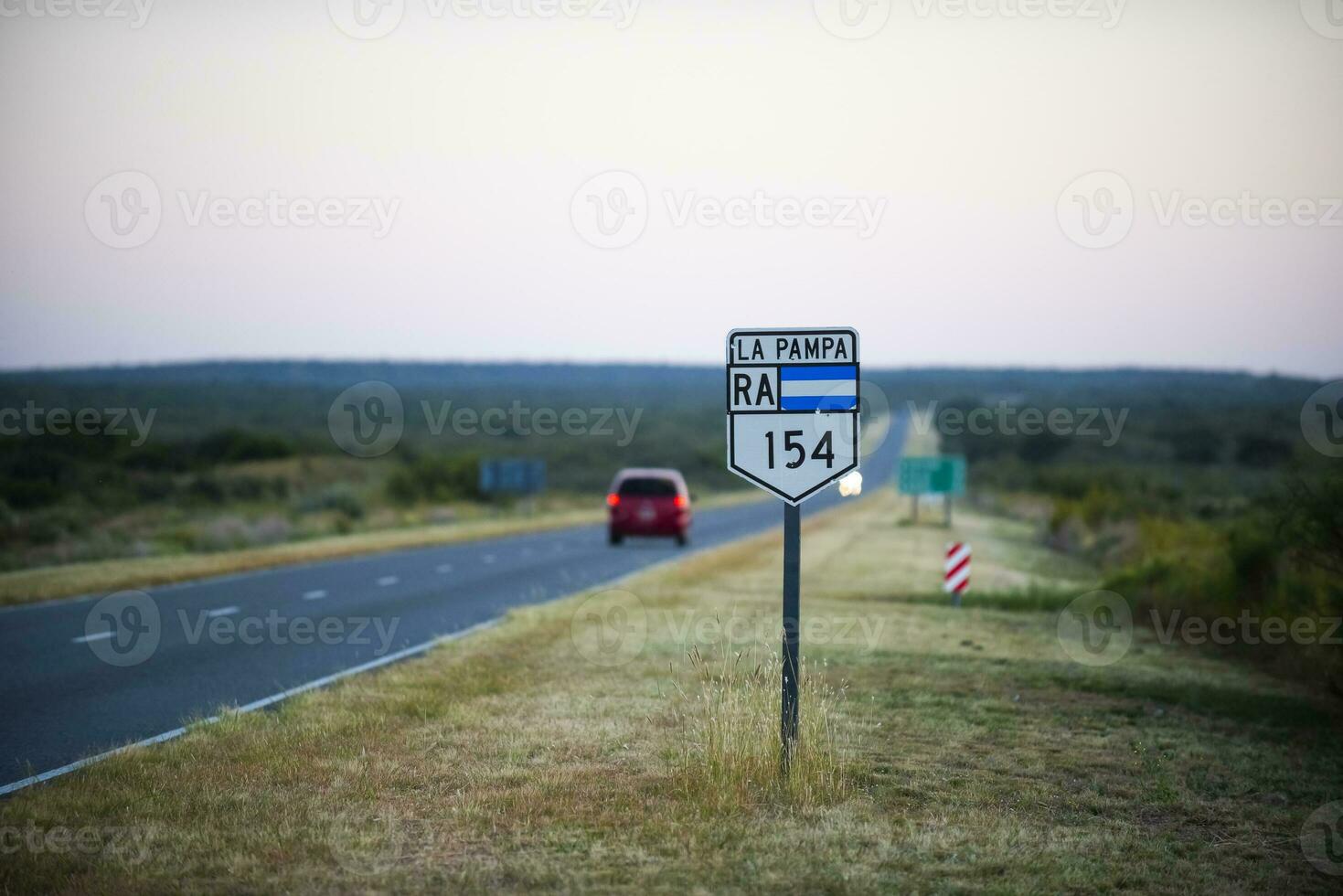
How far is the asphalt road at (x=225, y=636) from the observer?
10.1 meters

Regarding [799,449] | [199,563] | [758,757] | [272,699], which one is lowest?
[199,563]

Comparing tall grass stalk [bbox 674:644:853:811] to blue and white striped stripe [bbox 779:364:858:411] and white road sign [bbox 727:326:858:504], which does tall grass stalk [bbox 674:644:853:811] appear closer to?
white road sign [bbox 727:326:858:504]

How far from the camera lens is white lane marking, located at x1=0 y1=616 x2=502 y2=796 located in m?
7.90

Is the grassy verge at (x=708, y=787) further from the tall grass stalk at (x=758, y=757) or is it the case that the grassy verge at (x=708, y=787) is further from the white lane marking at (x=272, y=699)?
the white lane marking at (x=272, y=699)

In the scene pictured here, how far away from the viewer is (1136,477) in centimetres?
5547

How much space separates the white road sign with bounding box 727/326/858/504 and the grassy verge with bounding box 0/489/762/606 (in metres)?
14.3

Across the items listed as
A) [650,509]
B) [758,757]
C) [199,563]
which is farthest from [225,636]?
[650,509]

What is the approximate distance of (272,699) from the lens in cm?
1089

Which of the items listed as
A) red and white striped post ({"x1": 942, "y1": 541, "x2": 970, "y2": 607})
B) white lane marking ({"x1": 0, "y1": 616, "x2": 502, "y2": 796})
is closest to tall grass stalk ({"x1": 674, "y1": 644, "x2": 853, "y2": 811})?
white lane marking ({"x1": 0, "y1": 616, "x2": 502, "y2": 796})

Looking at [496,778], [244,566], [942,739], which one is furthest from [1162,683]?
[244,566]

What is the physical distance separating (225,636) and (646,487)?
18.1 metres

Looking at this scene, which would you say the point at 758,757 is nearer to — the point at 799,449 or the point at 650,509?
the point at 799,449

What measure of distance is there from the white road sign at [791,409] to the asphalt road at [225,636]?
4727mm

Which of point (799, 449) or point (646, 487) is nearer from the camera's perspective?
point (799, 449)
